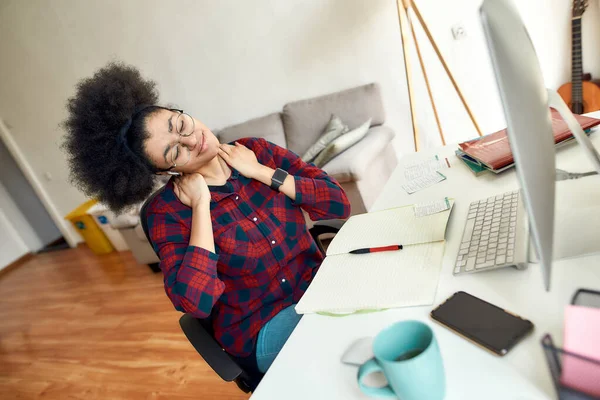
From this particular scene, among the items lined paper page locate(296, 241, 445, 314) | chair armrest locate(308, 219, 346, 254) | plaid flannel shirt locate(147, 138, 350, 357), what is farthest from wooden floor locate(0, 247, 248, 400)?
lined paper page locate(296, 241, 445, 314)

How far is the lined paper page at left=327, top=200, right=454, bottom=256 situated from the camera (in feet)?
Answer: 3.07

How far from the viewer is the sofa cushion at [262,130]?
3111 millimetres

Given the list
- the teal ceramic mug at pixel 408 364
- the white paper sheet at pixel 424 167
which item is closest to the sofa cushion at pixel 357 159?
the white paper sheet at pixel 424 167

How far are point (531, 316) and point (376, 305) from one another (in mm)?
251

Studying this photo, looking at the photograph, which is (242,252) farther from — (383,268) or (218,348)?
(383,268)

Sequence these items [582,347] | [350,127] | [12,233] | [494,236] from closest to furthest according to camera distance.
→ [582,347]
[494,236]
[350,127]
[12,233]

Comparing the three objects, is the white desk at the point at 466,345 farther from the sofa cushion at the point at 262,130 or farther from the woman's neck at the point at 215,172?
the sofa cushion at the point at 262,130

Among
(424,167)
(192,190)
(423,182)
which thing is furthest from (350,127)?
(192,190)

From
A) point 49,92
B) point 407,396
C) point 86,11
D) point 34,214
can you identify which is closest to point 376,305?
point 407,396

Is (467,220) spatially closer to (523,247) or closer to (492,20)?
(523,247)

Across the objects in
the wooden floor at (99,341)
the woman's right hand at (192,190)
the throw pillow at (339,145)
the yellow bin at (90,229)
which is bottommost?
the wooden floor at (99,341)

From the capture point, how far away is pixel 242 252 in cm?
119

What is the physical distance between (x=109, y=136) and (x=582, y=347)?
1161 millimetres

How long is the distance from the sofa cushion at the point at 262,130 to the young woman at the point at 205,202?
6.00ft
